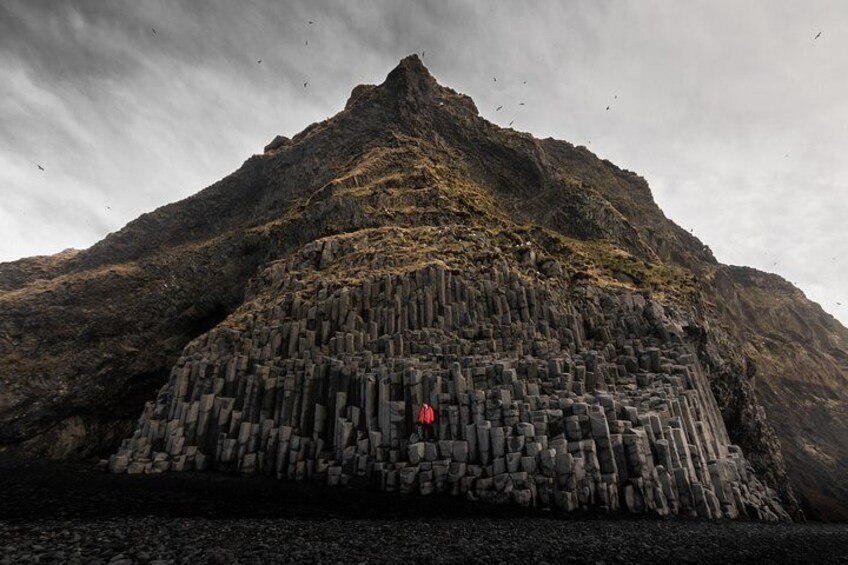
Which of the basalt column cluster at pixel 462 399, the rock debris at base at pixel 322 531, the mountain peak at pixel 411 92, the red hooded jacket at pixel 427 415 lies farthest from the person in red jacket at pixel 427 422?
the mountain peak at pixel 411 92

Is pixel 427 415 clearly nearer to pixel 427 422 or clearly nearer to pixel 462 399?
pixel 427 422

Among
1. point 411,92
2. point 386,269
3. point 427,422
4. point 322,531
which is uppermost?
point 411,92

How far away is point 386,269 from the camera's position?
31.6m

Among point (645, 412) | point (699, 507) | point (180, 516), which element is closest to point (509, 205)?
point (645, 412)

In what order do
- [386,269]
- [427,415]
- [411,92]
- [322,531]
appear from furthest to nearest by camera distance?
1. [411,92]
2. [386,269]
3. [427,415]
4. [322,531]

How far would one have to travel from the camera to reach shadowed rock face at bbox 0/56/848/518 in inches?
1298

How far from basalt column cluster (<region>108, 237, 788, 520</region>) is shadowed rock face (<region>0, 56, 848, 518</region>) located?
0.53 meters

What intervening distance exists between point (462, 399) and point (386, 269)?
12905 millimetres

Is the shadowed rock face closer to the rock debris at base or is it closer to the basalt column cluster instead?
the basalt column cluster

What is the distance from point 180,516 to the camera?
47.7 feet

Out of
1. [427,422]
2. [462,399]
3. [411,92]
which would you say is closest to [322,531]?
[427,422]

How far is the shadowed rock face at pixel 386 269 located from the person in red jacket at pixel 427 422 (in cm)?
360

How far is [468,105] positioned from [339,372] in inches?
2141

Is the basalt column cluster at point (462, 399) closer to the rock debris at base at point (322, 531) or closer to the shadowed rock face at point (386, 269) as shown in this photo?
the shadowed rock face at point (386, 269)
